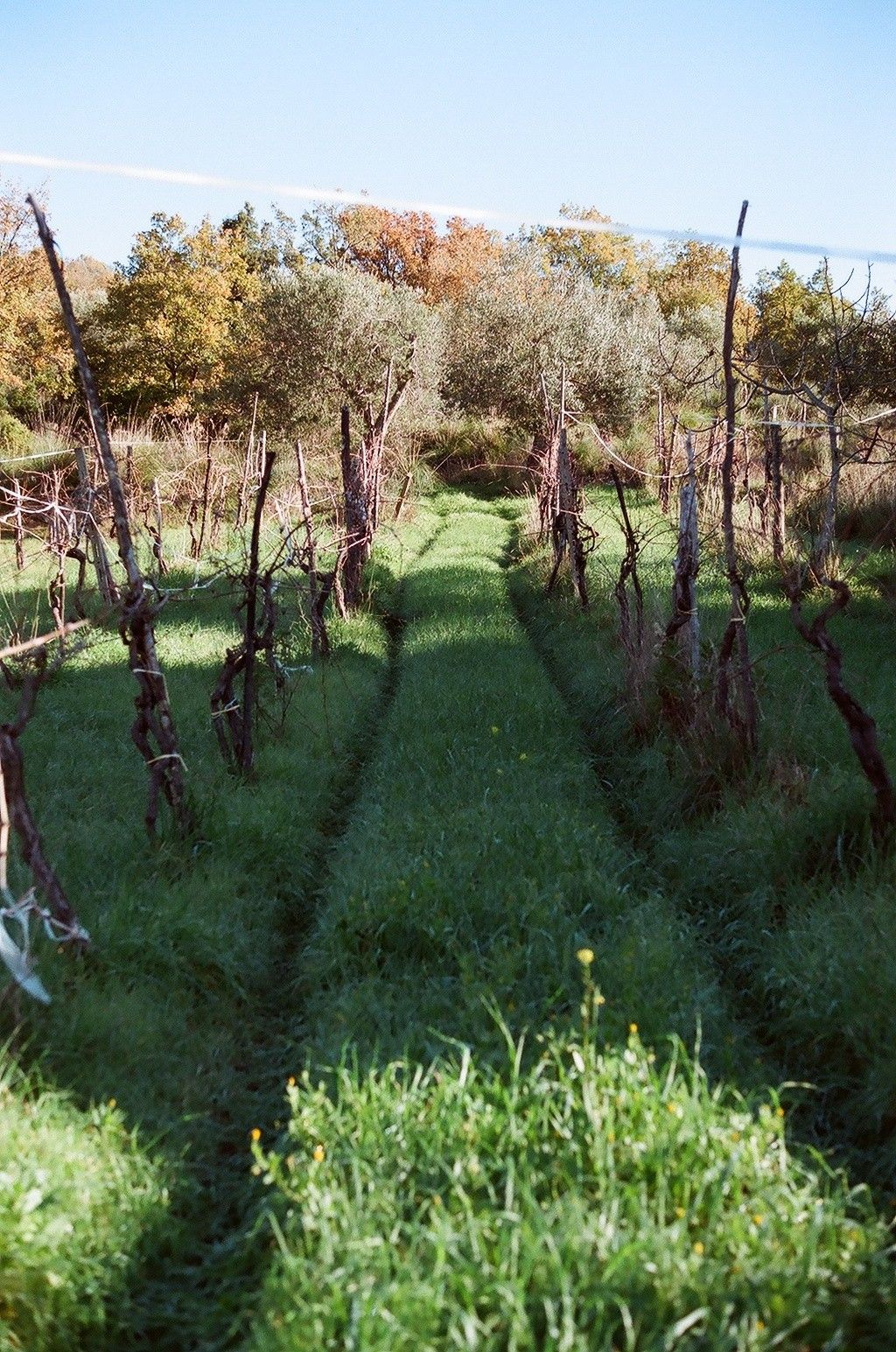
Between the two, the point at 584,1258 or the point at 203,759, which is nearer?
the point at 584,1258

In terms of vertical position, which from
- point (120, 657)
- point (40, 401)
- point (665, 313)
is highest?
point (665, 313)

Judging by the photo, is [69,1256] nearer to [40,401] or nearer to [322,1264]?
[322,1264]

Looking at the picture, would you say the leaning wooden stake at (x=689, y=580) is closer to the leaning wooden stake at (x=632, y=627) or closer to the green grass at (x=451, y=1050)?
the leaning wooden stake at (x=632, y=627)

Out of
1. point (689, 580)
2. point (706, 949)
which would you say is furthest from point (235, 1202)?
point (689, 580)

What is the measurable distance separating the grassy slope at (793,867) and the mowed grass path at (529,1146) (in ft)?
0.91

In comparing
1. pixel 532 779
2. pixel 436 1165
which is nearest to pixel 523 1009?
pixel 436 1165

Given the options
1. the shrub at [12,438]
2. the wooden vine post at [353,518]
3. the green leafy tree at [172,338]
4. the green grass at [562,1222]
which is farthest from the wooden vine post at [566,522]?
the green leafy tree at [172,338]

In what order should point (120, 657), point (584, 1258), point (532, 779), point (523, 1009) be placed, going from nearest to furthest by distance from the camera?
point (584, 1258)
point (523, 1009)
point (532, 779)
point (120, 657)

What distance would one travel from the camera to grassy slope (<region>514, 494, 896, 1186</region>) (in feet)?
12.8

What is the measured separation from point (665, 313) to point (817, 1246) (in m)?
53.1

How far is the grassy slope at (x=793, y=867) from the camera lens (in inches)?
154

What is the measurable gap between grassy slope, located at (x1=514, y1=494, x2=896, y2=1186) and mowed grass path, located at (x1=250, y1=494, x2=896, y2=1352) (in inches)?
10.9

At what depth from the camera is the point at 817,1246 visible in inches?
113

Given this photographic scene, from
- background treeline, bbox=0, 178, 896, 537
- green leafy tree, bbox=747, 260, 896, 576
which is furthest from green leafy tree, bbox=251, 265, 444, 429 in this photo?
green leafy tree, bbox=747, 260, 896, 576
